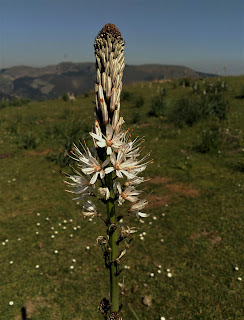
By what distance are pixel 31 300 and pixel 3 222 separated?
377 centimetres

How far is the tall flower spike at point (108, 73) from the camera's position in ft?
8.65

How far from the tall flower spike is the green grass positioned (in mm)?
439

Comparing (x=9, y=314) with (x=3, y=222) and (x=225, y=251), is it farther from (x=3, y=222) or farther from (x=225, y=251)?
(x=225, y=251)

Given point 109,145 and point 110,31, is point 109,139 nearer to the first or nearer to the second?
point 109,145

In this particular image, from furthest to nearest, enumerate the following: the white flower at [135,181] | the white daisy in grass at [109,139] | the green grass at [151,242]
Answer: the green grass at [151,242] < the white flower at [135,181] < the white daisy in grass at [109,139]

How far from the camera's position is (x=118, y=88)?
2.71 meters

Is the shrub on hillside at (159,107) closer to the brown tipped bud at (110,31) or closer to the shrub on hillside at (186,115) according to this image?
the shrub on hillside at (186,115)

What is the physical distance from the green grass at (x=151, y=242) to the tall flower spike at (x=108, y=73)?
439mm

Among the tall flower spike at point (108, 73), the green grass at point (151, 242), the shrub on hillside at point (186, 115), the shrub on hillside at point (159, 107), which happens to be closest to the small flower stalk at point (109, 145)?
the tall flower spike at point (108, 73)

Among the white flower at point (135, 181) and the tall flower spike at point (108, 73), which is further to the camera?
the white flower at point (135, 181)

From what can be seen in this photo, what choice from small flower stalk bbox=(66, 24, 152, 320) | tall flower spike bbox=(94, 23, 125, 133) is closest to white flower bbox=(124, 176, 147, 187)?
small flower stalk bbox=(66, 24, 152, 320)

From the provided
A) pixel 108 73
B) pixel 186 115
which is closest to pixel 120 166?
pixel 108 73

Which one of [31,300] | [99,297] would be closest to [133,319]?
[99,297]

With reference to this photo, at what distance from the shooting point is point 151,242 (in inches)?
309
